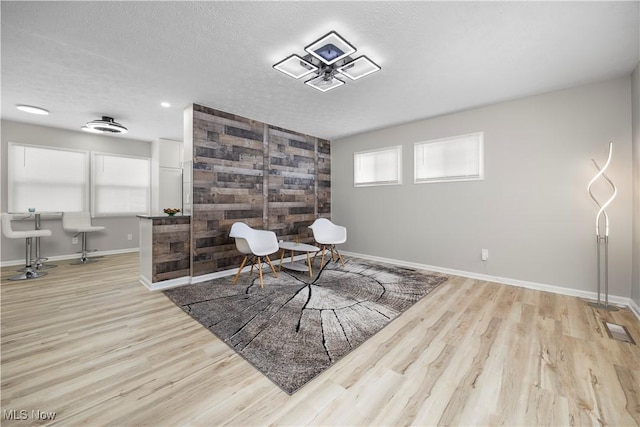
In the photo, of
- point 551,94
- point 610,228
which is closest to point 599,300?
point 610,228

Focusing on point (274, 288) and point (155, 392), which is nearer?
point (155, 392)

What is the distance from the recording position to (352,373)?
68.9 inches

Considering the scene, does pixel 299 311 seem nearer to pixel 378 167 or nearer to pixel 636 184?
pixel 378 167

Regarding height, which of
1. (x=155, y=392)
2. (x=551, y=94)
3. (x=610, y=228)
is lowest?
(x=155, y=392)

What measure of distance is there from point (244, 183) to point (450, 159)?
3.48m

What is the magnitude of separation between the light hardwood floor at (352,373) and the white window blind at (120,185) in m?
3.37

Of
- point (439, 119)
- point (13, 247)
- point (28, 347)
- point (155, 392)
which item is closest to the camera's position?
point (155, 392)

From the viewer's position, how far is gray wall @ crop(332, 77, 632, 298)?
299 cm

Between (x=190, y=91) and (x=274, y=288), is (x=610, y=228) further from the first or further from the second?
(x=190, y=91)

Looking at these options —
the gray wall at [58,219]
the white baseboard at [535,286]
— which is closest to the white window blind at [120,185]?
the gray wall at [58,219]

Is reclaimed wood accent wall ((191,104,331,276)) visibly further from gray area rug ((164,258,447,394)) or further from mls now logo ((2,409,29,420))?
mls now logo ((2,409,29,420))

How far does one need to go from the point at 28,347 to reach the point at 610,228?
5.97 metres

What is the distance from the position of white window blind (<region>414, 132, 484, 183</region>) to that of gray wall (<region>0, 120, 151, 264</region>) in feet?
20.6

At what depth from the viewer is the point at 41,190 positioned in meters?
4.88
